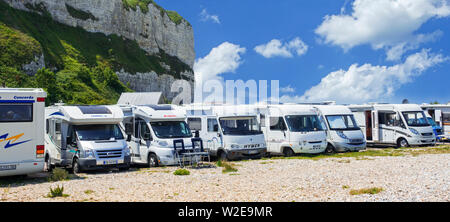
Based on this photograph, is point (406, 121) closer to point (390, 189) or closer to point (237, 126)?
point (237, 126)

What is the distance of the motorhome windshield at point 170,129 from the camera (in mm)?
15484

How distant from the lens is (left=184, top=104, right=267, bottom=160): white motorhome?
16734 mm

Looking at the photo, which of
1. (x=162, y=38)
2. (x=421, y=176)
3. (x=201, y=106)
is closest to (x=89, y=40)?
(x=162, y=38)

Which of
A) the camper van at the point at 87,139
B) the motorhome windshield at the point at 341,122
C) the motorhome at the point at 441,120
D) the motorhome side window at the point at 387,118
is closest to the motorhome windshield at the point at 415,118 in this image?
the motorhome side window at the point at 387,118

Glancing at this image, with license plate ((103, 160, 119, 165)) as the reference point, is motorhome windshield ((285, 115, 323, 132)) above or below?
above

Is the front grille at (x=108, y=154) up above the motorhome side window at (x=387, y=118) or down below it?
below

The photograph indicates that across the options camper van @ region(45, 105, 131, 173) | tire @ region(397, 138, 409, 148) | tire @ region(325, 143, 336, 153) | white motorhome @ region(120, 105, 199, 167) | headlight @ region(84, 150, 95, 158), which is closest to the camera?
headlight @ region(84, 150, 95, 158)

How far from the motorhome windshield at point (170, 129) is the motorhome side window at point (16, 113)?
4906 millimetres

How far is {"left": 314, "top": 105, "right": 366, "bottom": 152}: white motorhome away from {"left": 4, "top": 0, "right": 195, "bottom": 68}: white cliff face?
5914 cm

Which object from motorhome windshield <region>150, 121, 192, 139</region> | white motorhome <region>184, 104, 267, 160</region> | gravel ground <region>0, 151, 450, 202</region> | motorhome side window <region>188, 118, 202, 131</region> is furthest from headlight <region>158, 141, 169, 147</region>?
motorhome side window <region>188, 118, 202, 131</region>

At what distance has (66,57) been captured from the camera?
207 ft

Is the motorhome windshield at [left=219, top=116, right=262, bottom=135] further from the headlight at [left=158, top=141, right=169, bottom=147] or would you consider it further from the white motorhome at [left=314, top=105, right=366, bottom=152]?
the white motorhome at [left=314, top=105, right=366, bottom=152]

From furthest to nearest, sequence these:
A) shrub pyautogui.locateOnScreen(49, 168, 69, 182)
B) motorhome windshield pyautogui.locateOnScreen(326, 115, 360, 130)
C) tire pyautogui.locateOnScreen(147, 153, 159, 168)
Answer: motorhome windshield pyautogui.locateOnScreen(326, 115, 360, 130), tire pyautogui.locateOnScreen(147, 153, 159, 168), shrub pyautogui.locateOnScreen(49, 168, 69, 182)

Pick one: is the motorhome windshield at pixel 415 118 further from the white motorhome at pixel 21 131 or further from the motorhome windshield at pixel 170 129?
the white motorhome at pixel 21 131
